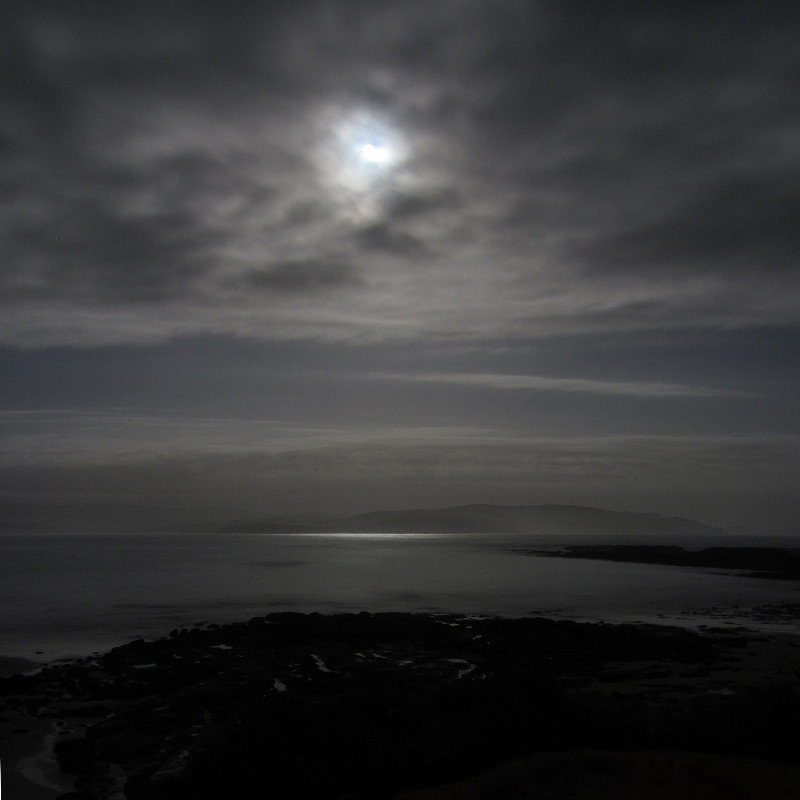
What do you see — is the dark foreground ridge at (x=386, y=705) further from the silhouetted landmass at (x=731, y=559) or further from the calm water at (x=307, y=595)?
the silhouetted landmass at (x=731, y=559)

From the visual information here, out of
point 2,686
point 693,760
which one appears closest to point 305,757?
point 693,760

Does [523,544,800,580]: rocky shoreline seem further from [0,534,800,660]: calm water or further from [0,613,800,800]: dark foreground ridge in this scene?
[0,613,800,800]: dark foreground ridge

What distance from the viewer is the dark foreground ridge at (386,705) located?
11227mm

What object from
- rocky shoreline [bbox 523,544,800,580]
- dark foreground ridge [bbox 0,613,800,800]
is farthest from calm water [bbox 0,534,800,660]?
dark foreground ridge [bbox 0,613,800,800]

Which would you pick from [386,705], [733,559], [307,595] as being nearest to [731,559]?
[733,559]

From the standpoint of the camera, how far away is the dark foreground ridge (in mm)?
11227

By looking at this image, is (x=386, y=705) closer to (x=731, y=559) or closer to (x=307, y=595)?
(x=307, y=595)

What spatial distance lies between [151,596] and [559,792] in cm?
5336

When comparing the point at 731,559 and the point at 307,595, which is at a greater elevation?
the point at 731,559

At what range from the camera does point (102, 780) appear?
1429 centimetres

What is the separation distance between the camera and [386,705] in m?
14.4

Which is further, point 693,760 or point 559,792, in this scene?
point 693,760

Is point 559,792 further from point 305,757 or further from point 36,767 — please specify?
point 36,767

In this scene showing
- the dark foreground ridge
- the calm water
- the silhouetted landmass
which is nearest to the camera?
the dark foreground ridge
